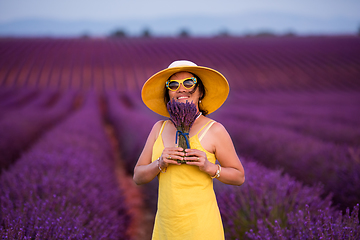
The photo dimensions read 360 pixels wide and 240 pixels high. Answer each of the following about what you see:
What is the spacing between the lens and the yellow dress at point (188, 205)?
1.10m

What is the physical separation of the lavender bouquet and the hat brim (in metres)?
0.22

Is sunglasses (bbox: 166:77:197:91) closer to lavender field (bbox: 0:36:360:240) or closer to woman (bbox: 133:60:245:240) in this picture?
woman (bbox: 133:60:245:240)

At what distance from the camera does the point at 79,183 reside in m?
2.21

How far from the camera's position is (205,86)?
1.31 metres

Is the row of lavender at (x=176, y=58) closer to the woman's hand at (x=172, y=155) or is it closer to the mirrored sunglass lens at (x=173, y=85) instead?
the mirrored sunglass lens at (x=173, y=85)

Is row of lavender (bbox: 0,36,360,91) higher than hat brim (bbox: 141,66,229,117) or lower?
higher

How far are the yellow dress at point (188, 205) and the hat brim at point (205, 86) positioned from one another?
231mm

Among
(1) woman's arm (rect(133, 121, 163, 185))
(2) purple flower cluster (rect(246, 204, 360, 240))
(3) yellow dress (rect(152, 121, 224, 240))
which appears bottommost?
(2) purple flower cluster (rect(246, 204, 360, 240))

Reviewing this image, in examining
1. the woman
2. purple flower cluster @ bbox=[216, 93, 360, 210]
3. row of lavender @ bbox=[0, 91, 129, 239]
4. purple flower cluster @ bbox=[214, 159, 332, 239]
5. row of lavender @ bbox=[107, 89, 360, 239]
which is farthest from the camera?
purple flower cluster @ bbox=[216, 93, 360, 210]

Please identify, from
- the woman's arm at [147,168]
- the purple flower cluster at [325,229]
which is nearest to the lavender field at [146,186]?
the purple flower cluster at [325,229]

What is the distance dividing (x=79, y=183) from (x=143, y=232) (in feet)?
3.34

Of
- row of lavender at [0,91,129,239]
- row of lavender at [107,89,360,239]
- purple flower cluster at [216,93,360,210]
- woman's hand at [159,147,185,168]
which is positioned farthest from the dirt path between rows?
purple flower cluster at [216,93,360,210]

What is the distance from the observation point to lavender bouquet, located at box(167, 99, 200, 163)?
101cm

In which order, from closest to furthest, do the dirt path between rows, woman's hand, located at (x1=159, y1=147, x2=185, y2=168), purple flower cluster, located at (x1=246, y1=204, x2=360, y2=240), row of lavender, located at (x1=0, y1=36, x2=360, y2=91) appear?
woman's hand, located at (x1=159, y1=147, x2=185, y2=168) < purple flower cluster, located at (x1=246, y1=204, x2=360, y2=240) < the dirt path between rows < row of lavender, located at (x1=0, y1=36, x2=360, y2=91)
